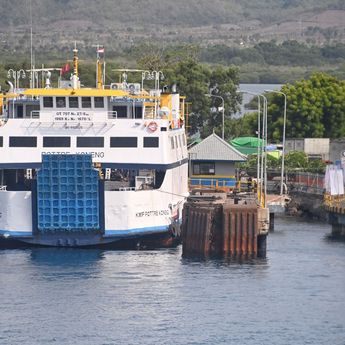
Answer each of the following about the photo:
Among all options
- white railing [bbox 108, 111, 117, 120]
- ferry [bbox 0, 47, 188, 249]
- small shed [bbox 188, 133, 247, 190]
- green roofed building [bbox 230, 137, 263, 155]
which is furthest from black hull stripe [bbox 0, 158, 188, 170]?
green roofed building [bbox 230, 137, 263, 155]

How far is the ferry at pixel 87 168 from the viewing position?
2462 inches

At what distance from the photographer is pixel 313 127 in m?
103

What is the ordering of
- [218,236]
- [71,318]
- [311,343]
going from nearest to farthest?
[311,343] → [71,318] → [218,236]

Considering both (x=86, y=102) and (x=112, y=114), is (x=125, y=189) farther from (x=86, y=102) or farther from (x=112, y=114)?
(x=86, y=102)

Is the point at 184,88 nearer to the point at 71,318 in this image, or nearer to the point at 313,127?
the point at 313,127

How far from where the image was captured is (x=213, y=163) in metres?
77.9

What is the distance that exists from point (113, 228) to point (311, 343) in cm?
1717

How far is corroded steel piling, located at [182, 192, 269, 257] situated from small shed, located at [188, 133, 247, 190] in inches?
569

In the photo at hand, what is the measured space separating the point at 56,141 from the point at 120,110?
10.9ft

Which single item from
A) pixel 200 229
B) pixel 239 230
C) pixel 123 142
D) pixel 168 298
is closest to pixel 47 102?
pixel 123 142

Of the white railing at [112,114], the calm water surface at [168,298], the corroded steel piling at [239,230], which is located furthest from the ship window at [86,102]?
the corroded steel piling at [239,230]

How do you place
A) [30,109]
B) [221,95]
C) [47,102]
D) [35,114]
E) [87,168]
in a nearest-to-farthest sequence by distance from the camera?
[87,168] → [47,102] → [35,114] → [30,109] → [221,95]

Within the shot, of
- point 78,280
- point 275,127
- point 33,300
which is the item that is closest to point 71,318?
point 33,300

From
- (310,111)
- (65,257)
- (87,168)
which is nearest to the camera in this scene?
(65,257)
